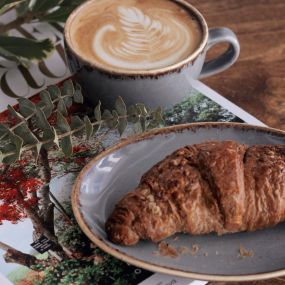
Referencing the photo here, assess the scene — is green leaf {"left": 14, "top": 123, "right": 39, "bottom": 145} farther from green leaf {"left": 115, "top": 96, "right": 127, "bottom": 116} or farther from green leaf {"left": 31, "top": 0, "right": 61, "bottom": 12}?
green leaf {"left": 31, "top": 0, "right": 61, "bottom": 12}

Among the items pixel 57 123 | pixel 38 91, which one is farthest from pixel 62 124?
pixel 38 91

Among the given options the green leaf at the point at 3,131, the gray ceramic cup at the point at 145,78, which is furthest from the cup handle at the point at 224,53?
the green leaf at the point at 3,131

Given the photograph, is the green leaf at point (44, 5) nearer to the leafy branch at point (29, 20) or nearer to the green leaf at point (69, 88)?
the leafy branch at point (29, 20)

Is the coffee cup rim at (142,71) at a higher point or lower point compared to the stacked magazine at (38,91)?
higher

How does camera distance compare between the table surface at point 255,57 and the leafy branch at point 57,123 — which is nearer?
the leafy branch at point 57,123

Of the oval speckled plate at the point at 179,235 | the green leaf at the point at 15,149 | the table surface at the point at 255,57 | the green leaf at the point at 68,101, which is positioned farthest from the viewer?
the table surface at the point at 255,57

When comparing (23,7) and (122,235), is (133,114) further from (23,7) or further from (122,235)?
(23,7)

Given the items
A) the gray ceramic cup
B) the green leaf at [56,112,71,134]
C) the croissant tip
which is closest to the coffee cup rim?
the gray ceramic cup
